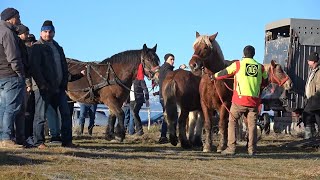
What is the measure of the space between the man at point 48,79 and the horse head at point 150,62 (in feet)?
11.6

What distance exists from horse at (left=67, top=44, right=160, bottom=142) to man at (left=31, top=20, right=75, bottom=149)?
2.95 meters

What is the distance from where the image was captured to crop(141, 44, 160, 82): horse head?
45.1ft

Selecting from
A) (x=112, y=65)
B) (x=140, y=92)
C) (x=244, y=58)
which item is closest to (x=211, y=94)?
(x=244, y=58)

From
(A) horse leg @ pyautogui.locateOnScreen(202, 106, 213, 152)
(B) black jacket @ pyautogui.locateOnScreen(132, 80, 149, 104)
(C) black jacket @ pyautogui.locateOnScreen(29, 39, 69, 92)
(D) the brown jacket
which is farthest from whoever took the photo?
(B) black jacket @ pyautogui.locateOnScreen(132, 80, 149, 104)

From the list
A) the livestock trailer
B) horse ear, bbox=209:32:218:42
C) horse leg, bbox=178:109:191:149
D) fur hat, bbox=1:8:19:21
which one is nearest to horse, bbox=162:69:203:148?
horse leg, bbox=178:109:191:149

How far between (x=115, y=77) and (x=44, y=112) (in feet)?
12.6

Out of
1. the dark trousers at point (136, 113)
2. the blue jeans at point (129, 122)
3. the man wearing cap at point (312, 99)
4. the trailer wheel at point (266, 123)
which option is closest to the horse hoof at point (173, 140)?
the man wearing cap at point (312, 99)

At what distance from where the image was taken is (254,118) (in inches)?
395

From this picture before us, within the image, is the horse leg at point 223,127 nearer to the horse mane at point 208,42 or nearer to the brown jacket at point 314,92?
the horse mane at point 208,42

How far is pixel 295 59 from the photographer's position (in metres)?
18.2

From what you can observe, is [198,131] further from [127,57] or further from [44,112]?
[44,112]

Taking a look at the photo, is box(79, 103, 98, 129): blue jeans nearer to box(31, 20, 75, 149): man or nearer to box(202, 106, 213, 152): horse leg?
box(31, 20, 75, 149): man

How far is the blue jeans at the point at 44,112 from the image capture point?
32.5ft

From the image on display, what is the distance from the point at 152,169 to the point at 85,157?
1323mm
